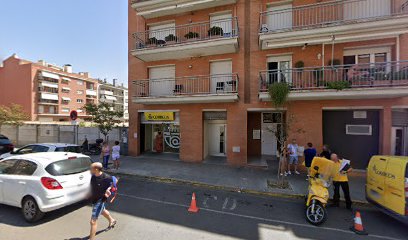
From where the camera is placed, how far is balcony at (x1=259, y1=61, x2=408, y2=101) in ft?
25.5

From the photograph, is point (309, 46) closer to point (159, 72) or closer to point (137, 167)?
point (159, 72)

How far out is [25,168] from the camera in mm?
4793

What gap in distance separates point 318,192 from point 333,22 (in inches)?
298

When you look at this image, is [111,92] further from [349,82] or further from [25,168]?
[349,82]

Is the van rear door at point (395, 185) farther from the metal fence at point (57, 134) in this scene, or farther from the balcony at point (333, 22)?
the metal fence at point (57, 134)

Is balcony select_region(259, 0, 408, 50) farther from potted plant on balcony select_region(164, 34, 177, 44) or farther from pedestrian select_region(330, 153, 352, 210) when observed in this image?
pedestrian select_region(330, 153, 352, 210)

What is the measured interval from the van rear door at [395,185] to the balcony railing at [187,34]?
8.12 m

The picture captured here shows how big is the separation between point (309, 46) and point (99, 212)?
10.7 meters

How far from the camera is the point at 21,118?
17656mm

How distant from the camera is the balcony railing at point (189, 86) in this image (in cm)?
1063

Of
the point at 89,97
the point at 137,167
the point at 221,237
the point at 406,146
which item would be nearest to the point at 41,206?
the point at 221,237

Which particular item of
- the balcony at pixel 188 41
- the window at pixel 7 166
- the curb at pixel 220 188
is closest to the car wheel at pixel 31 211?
the window at pixel 7 166

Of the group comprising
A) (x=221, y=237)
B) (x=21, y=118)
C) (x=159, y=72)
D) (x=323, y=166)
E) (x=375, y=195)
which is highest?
(x=159, y=72)

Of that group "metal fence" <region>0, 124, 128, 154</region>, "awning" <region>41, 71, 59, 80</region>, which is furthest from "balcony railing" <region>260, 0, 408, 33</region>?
"awning" <region>41, 71, 59, 80</region>
